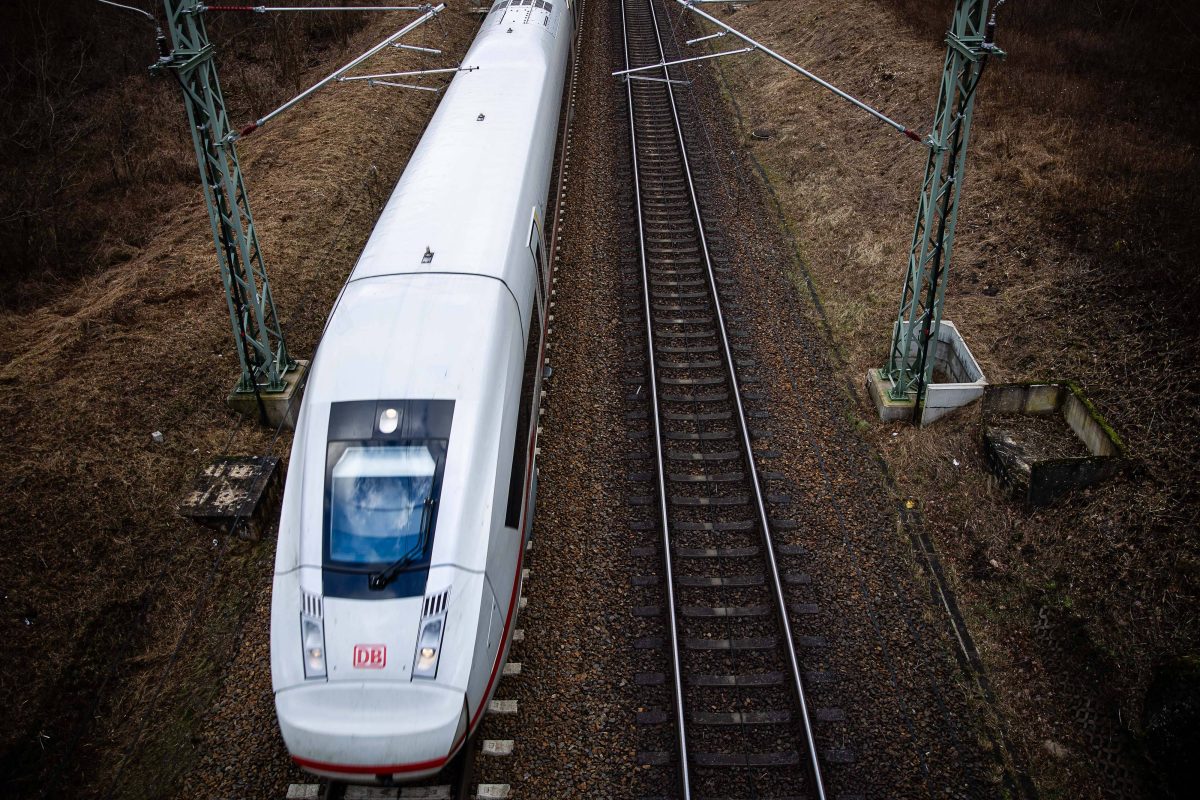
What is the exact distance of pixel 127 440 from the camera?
10672 millimetres

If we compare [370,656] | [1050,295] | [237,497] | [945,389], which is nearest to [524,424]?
[370,656]

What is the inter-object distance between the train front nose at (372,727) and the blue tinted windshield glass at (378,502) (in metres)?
1.10

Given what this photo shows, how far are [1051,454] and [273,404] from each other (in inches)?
405

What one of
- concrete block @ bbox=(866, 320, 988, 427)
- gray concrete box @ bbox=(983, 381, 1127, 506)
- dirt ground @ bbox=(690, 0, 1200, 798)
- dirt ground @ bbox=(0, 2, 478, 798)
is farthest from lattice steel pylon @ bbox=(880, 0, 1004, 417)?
dirt ground @ bbox=(0, 2, 478, 798)

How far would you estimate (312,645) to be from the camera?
21.6 ft

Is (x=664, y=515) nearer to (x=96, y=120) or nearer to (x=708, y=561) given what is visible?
(x=708, y=561)

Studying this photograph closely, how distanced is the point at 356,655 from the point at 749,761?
362cm

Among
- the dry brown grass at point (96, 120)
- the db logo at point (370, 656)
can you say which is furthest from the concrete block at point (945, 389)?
the dry brown grass at point (96, 120)

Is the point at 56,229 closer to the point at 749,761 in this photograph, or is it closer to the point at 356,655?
the point at 356,655

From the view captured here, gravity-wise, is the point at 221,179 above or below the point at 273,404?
above

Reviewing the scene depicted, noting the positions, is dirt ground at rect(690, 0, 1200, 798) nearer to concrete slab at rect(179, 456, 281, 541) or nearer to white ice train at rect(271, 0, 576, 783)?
white ice train at rect(271, 0, 576, 783)

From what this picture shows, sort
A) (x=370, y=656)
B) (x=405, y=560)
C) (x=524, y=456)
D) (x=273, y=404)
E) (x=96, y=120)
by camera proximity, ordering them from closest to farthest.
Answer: (x=370, y=656) → (x=405, y=560) → (x=524, y=456) → (x=273, y=404) → (x=96, y=120)

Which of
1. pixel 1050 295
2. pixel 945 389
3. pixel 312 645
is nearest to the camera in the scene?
pixel 312 645

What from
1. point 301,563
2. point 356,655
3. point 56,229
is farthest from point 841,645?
point 56,229
